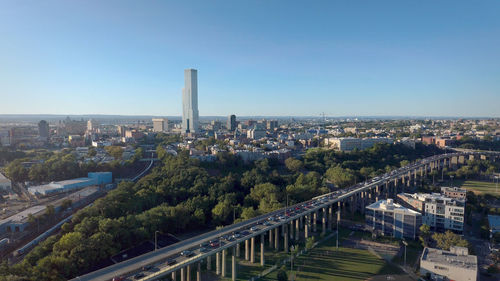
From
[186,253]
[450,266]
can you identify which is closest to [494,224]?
[450,266]

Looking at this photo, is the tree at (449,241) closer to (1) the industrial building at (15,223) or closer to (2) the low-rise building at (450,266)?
(2) the low-rise building at (450,266)

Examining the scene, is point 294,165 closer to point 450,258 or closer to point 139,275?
point 450,258

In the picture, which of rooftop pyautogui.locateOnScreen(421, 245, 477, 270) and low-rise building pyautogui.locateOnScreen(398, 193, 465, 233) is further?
low-rise building pyautogui.locateOnScreen(398, 193, 465, 233)

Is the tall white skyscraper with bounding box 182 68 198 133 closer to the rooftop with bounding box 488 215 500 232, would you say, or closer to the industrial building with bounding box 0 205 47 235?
the industrial building with bounding box 0 205 47 235

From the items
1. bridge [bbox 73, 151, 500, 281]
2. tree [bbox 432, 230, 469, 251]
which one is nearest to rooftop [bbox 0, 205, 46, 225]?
bridge [bbox 73, 151, 500, 281]

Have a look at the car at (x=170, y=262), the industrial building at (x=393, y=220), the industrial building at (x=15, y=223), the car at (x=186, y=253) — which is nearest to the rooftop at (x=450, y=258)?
the industrial building at (x=393, y=220)

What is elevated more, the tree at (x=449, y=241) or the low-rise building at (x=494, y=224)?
the tree at (x=449, y=241)
